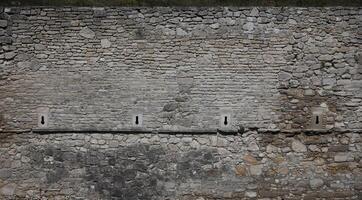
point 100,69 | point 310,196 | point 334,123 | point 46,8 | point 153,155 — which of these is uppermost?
point 46,8

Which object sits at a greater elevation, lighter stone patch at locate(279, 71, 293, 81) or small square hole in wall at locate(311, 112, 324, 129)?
lighter stone patch at locate(279, 71, 293, 81)

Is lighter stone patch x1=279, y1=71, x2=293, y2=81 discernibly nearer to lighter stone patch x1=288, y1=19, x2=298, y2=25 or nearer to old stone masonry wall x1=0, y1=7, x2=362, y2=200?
old stone masonry wall x1=0, y1=7, x2=362, y2=200

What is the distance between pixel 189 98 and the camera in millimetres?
9453

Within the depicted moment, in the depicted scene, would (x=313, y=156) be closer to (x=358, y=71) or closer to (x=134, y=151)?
(x=358, y=71)

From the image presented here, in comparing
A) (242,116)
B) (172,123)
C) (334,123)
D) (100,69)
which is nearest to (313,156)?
(334,123)

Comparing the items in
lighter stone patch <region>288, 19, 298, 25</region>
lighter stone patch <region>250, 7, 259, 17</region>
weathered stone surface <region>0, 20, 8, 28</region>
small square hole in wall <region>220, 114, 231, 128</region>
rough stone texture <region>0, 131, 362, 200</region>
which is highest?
lighter stone patch <region>250, 7, 259, 17</region>

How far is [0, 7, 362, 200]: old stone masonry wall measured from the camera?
30.9 feet

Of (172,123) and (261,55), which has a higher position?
(261,55)

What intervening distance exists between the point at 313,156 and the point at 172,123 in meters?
2.27

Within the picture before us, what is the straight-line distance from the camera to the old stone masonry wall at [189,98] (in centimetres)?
942

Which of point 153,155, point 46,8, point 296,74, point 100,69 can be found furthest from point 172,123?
point 46,8

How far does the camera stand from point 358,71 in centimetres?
943

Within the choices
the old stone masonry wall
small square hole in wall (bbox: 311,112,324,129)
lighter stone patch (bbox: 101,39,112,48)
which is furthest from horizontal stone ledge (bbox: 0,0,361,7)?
small square hole in wall (bbox: 311,112,324,129)

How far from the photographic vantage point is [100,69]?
31.0ft
